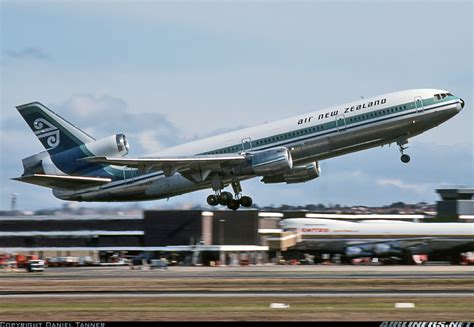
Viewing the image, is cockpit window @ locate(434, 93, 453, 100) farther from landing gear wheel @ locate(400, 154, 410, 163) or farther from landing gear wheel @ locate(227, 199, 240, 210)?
landing gear wheel @ locate(227, 199, 240, 210)

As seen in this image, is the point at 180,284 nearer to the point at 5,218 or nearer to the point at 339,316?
the point at 339,316

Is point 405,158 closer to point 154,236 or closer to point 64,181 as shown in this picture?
point 64,181

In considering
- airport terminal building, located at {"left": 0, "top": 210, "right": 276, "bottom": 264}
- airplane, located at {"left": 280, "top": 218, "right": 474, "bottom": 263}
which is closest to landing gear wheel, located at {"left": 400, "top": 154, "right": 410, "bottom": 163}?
airplane, located at {"left": 280, "top": 218, "right": 474, "bottom": 263}

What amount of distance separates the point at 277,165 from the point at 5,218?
55349 millimetres

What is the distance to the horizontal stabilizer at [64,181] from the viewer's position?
59594mm

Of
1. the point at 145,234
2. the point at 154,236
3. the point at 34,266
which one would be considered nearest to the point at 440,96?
the point at 34,266

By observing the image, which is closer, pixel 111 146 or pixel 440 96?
pixel 440 96

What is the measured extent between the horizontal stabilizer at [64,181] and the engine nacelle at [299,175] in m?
11.6

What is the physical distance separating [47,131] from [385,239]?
1546 inches

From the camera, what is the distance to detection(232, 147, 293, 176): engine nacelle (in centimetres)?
5509

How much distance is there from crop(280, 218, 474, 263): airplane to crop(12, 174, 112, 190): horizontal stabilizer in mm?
31526

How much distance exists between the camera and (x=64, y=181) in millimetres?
60219

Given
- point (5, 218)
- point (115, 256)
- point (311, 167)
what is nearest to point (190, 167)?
point (311, 167)

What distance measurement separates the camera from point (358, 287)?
159 ft
